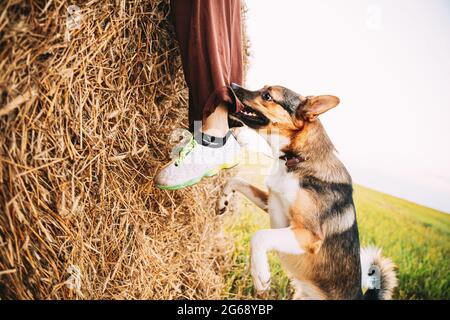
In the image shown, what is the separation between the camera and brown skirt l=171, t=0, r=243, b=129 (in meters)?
1.65

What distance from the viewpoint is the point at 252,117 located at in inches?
78.0

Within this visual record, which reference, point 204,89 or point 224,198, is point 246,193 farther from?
point 204,89

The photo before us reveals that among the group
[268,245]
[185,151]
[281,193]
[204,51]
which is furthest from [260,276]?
[204,51]

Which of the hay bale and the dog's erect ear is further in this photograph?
the dog's erect ear

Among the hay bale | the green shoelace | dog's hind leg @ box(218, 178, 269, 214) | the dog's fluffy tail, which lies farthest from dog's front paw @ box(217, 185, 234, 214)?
the dog's fluffy tail

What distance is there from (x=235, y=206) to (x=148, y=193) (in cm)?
109

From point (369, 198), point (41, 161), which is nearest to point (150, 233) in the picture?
point (41, 161)

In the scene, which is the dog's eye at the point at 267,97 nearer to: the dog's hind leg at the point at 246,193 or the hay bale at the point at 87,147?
the hay bale at the point at 87,147

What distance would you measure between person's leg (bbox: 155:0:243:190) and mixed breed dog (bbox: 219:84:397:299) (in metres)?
0.26

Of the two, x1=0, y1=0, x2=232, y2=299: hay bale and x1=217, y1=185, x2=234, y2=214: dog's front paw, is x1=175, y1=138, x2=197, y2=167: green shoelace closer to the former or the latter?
x1=0, y1=0, x2=232, y2=299: hay bale

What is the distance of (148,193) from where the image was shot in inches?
76.5

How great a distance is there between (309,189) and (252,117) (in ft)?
1.98

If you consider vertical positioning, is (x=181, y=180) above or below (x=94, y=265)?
above
